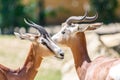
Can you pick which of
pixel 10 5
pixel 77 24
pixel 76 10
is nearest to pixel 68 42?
pixel 77 24

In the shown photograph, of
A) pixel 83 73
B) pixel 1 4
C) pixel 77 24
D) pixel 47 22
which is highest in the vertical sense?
pixel 77 24

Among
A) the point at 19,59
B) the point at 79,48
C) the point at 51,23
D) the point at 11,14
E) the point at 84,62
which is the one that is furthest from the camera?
the point at 51,23

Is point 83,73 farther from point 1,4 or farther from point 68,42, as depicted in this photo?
point 1,4

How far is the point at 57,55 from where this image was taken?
11.8 meters

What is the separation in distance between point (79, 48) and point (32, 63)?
1.81m

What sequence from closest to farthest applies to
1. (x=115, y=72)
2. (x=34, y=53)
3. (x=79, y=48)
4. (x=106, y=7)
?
(x=115, y=72) < (x=34, y=53) < (x=79, y=48) < (x=106, y=7)

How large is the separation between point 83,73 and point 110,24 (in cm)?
2602

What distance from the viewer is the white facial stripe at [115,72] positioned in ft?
38.7

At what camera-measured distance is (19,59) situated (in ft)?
72.2

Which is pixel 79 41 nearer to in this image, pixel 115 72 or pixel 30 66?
pixel 30 66

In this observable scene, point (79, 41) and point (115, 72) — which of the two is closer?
point (115, 72)

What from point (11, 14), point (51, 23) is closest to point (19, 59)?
point (11, 14)

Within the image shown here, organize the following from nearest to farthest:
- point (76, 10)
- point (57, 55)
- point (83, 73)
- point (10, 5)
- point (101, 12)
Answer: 1. point (57, 55)
2. point (83, 73)
3. point (10, 5)
4. point (101, 12)
5. point (76, 10)

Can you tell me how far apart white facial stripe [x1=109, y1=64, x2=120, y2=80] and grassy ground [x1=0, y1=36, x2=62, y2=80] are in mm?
6698
